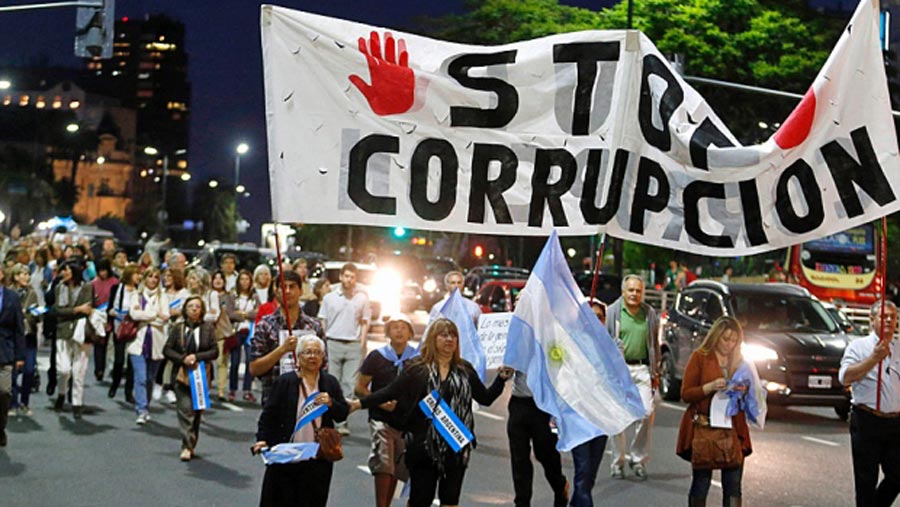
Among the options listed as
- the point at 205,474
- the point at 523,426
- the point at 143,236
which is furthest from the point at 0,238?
the point at 143,236

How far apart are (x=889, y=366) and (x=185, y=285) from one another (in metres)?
9.87

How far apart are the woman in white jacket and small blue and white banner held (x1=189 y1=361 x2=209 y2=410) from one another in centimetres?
260

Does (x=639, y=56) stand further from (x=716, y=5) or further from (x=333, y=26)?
(x=716, y=5)

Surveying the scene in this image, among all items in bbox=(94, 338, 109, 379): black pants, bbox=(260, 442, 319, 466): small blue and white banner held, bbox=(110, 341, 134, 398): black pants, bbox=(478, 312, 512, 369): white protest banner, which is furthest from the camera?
bbox=(94, 338, 109, 379): black pants

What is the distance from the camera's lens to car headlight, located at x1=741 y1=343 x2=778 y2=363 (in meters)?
16.4

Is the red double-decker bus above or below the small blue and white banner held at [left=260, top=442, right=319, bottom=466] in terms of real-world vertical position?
above

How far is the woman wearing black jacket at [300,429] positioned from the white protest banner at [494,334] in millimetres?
3104

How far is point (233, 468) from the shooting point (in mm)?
11648

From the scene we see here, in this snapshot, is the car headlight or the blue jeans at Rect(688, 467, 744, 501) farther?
the car headlight

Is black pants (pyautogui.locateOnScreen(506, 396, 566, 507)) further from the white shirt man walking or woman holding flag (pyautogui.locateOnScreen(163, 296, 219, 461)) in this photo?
woman holding flag (pyautogui.locateOnScreen(163, 296, 219, 461))

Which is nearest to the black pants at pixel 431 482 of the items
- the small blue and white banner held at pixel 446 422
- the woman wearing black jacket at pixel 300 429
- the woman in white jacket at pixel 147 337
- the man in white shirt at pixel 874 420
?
the small blue and white banner held at pixel 446 422

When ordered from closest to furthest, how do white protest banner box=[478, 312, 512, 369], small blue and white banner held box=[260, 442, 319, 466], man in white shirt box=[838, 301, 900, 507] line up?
small blue and white banner held box=[260, 442, 319, 466] < man in white shirt box=[838, 301, 900, 507] < white protest banner box=[478, 312, 512, 369]

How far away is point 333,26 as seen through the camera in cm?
733

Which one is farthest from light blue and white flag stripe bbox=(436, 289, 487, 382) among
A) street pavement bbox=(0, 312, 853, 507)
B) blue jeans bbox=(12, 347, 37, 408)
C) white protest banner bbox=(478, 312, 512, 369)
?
blue jeans bbox=(12, 347, 37, 408)
